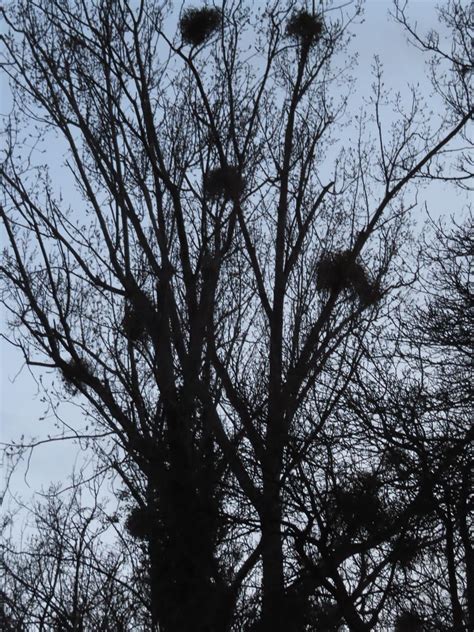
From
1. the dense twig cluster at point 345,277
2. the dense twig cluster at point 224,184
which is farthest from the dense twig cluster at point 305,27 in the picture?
the dense twig cluster at point 345,277

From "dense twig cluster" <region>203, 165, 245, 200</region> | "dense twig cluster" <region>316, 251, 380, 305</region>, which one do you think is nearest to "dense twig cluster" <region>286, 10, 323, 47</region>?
"dense twig cluster" <region>203, 165, 245, 200</region>

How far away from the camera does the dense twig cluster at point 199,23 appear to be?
7.70 metres

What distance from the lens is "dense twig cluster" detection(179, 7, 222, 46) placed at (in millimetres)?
7695

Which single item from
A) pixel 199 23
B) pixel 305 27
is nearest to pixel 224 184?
pixel 199 23

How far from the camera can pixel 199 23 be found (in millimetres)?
7738

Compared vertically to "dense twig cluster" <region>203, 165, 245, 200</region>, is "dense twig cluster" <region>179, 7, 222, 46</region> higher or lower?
higher

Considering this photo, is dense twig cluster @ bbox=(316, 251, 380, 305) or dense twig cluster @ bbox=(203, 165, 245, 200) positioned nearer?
dense twig cluster @ bbox=(316, 251, 380, 305)

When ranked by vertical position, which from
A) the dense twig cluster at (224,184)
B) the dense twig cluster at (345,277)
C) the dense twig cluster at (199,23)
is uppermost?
the dense twig cluster at (199,23)

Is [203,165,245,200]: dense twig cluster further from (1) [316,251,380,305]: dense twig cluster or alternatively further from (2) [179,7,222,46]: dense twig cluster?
(1) [316,251,380,305]: dense twig cluster

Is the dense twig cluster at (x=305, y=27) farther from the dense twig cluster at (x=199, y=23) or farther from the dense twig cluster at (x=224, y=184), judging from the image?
the dense twig cluster at (x=224, y=184)

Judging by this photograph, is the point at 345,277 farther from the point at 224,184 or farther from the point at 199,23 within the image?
the point at 199,23

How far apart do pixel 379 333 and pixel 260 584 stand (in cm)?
200

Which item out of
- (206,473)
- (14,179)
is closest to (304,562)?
(206,473)

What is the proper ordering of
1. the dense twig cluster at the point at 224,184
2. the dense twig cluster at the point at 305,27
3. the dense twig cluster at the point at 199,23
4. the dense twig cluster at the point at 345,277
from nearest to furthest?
1. the dense twig cluster at the point at 345,277
2. the dense twig cluster at the point at 199,23
3. the dense twig cluster at the point at 224,184
4. the dense twig cluster at the point at 305,27
